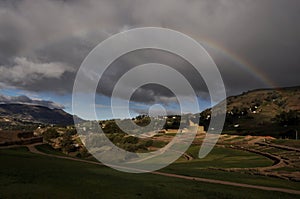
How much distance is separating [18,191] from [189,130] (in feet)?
597

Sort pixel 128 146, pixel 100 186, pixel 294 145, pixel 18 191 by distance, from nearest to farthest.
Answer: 1. pixel 18 191
2. pixel 100 186
3. pixel 294 145
4. pixel 128 146

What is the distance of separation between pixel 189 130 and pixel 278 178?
155m

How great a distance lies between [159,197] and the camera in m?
23.9

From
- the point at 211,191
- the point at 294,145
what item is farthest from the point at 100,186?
the point at 294,145

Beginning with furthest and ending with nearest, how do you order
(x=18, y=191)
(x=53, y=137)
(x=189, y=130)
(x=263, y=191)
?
(x=189, y=130), (x=53, y=137), (x=263, y=191), (x=18, y=191)

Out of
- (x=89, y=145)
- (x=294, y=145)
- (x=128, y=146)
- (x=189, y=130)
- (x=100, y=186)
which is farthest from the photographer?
(x=189, y=130)

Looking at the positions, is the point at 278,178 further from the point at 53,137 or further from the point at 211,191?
the point at 53,137

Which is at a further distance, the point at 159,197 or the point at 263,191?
the point at 263,191

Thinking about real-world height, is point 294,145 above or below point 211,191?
above

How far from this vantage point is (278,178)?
43.9m

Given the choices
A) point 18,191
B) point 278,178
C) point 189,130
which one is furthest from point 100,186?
point 189,130

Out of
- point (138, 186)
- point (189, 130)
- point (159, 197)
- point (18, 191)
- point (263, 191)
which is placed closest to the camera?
point (18, 191)

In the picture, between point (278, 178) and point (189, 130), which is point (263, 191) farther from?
point (189, 130)

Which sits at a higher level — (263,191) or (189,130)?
(189,130)
